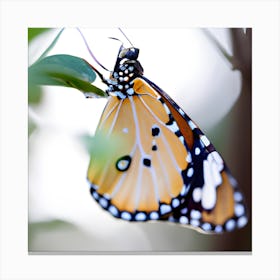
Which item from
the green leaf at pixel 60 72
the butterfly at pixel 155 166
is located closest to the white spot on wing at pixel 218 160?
the butterfly at pixel 155 166

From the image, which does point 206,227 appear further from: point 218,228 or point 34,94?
point 34,94

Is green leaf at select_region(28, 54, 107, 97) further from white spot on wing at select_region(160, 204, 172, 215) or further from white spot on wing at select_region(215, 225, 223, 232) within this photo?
white spot on wing at select_region(215, 225, 223, 232)

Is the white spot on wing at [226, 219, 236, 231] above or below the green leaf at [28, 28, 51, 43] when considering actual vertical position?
below

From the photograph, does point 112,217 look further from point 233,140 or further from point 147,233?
point 233,140

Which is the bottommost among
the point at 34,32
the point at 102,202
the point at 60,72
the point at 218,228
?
the point at 218,228

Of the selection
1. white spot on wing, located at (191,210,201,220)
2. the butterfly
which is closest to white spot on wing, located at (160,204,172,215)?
the butterfly

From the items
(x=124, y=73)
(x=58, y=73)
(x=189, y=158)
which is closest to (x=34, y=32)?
(x=58, y=73)
